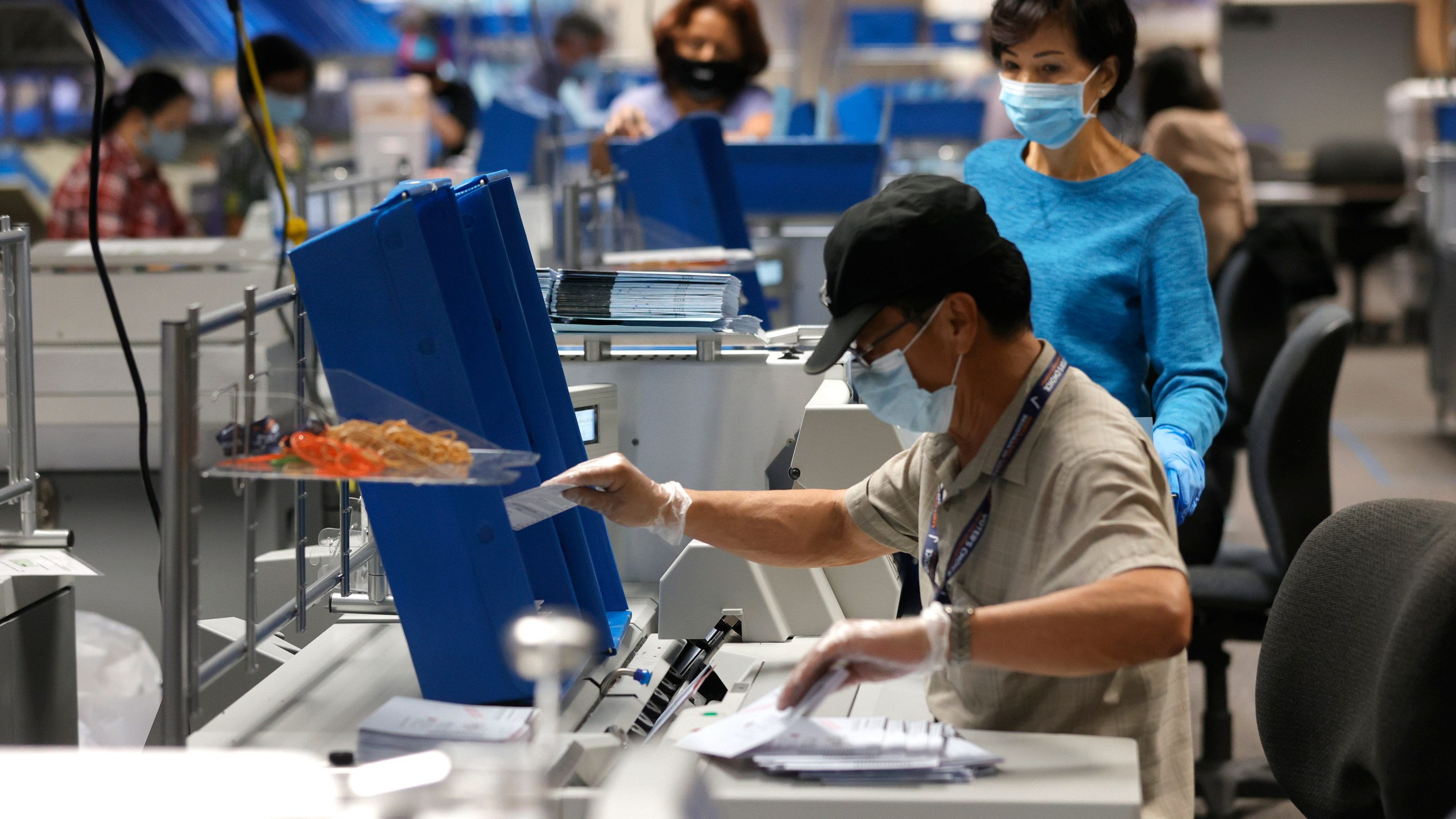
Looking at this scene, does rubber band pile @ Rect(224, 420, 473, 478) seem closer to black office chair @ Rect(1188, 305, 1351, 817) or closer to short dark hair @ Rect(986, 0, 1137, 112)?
short dark hair @ Rect(986, 0, 1137, 112)

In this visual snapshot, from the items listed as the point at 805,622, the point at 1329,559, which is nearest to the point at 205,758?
the point at 805,622

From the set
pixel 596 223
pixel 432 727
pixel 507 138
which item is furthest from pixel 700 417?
pixel 507 138

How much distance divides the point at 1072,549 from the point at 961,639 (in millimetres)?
139

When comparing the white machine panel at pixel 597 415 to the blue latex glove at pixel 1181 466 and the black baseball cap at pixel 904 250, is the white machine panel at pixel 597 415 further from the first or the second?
the blue latex glove at pixel 1181 466

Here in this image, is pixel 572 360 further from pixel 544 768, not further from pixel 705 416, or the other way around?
pixel 544 768

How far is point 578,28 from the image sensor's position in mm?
7992

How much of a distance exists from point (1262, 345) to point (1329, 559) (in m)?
2.89

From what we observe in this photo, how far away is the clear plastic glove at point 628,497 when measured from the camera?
5.00 feet

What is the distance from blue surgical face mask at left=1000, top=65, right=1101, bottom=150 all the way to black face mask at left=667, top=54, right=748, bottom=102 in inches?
67.1

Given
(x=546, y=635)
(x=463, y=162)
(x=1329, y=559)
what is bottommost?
(x=1329, y=559)

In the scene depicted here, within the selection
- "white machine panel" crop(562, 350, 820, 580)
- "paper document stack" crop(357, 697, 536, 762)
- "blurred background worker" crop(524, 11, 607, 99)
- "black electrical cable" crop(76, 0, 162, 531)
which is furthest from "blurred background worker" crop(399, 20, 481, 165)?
"paper document stack" crop(357, 697, 536, 762)

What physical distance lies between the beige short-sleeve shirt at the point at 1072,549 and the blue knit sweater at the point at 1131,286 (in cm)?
59

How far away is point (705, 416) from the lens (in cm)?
196

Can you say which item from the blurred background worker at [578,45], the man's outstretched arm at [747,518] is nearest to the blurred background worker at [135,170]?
the blurred background worker at [578,45]
